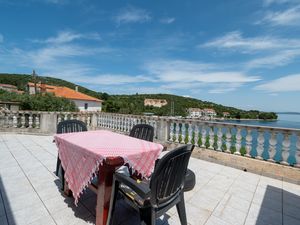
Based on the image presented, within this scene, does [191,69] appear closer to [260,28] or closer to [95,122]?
[260,28]

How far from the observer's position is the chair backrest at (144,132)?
2832 mm

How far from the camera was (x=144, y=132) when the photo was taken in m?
2.90

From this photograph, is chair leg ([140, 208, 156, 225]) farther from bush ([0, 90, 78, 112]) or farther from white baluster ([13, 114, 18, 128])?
bush ([0, 90, 78, 112])

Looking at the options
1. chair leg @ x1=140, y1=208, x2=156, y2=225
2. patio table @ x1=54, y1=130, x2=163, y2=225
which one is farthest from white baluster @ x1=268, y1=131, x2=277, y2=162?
chair leg @ x1=140, y1=208, x2=156, y2=225

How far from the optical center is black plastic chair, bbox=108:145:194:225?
1.22 m

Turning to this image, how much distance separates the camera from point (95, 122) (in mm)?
7629

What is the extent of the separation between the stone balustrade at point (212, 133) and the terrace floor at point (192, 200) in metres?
0.54

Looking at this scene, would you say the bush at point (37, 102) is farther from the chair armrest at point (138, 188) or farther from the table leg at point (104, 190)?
the chair armrest at point (138, 188)

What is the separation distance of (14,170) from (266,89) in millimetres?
12645

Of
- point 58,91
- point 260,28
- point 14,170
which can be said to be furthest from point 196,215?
point 58,91

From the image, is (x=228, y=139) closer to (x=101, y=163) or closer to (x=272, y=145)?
(x=272, y=145)

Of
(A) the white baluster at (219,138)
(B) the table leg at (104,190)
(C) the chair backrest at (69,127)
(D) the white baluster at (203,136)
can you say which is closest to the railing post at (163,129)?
(D) the white baluster at (203,136)

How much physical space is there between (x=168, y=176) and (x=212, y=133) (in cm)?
306

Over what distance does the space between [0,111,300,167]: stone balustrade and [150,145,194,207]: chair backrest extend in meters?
2.72
